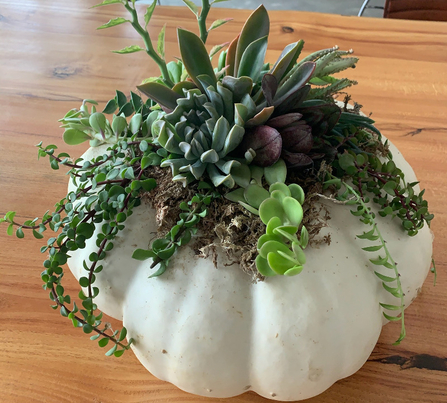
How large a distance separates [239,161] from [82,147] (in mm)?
561

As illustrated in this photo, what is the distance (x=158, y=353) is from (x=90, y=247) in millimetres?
150

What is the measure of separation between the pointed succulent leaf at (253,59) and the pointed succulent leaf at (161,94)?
0.26ft

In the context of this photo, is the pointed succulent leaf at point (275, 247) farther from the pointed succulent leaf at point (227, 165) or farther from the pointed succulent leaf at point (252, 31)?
the pointed succulent leaf at point (252, 31)

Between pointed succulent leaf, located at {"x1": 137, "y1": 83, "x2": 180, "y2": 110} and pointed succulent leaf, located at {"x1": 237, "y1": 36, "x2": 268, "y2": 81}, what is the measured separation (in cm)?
8

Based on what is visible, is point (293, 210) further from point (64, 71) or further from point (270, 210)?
point (64, 71)

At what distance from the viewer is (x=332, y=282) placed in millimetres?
436

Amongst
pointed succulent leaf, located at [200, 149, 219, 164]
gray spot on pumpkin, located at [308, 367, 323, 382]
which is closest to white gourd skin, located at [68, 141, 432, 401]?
gray spot on pumpkin, located at [308, 367, 323, 382]

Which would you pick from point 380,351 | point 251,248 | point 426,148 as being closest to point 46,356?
point 251,248

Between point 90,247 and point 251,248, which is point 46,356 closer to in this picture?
point 90,247

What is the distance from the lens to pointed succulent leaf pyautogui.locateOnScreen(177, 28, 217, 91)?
1.40ft

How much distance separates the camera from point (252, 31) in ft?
1.50

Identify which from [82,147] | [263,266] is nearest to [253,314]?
[263,266]

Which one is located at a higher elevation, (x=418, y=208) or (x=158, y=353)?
(x=418, y=208)

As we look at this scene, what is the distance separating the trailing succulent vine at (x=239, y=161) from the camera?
41 cm
